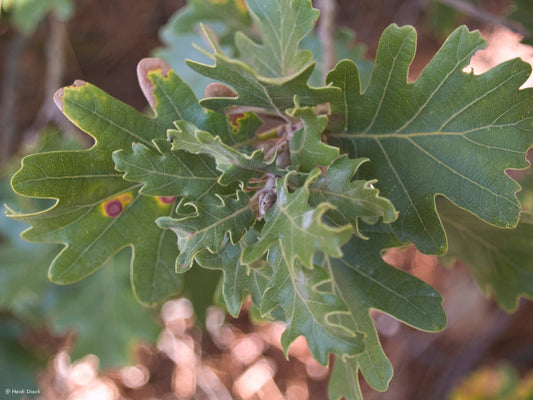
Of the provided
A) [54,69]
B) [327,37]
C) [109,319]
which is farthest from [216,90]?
[54,69]

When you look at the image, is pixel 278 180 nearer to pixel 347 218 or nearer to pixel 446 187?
pixel 347 218

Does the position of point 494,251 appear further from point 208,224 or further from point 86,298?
point 86,298

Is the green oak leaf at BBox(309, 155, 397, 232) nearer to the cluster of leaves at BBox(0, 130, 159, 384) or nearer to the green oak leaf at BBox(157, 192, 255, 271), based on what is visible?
the green oak leaf at BBox(157, 192, 255, 271)

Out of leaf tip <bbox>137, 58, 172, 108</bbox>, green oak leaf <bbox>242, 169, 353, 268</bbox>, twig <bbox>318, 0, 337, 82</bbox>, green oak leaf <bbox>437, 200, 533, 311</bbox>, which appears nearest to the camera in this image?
green oak leaf <bbox>242, 169, 353, 268</bbox>

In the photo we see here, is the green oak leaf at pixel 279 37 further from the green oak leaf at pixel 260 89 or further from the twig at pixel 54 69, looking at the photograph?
the twig at pixel 54 69

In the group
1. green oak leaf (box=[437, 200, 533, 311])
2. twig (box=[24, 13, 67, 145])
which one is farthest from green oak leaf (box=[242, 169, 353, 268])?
twig (box=[24, 13, 67, 145])

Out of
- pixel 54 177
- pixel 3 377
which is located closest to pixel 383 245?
pixel 54 177

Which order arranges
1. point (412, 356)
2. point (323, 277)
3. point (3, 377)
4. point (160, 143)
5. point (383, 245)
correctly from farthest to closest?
1. point (412, 356)
2. point (3, 377)
3. point (383, 245)
4. point (160, 143)
5. point (323, 277)

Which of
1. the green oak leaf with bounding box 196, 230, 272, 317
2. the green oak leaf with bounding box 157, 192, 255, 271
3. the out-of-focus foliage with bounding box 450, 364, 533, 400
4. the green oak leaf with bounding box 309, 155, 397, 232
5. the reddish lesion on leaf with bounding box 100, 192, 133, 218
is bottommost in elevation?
the out-of-focus foliage with bounding box 450, 364, 533, 400
